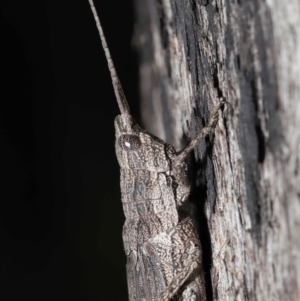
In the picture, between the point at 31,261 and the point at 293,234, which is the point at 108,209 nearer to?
the point at 31,261

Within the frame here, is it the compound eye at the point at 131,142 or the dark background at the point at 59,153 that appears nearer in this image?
the compound eye at the point at 131,142

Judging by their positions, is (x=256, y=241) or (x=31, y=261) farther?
(x=31, y=261)

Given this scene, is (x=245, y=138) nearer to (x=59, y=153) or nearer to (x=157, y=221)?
(x=157, y=221)

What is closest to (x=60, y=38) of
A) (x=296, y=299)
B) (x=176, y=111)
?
(x=176, y=111)

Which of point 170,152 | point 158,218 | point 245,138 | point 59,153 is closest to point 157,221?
point 158,218

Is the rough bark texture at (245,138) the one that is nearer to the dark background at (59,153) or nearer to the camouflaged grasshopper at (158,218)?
the camouflaged grasshopper at (158,218)

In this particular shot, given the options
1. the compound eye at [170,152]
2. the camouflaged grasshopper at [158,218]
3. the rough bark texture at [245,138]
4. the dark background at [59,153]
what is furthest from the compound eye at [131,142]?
the dark background at [59,153]
